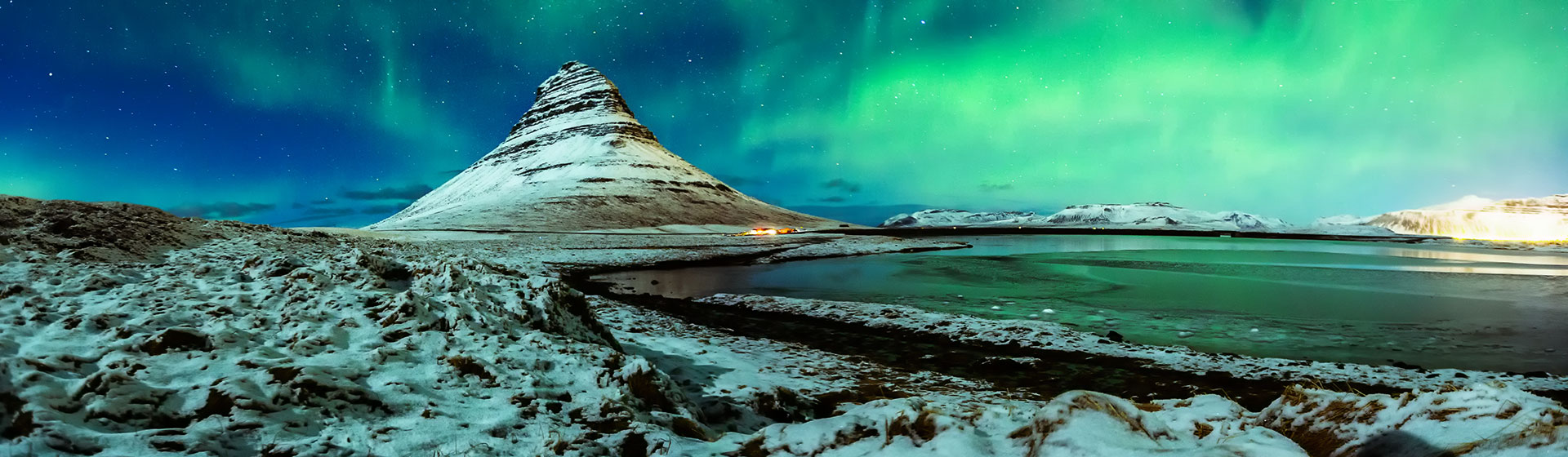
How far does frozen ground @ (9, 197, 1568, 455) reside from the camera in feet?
12.8

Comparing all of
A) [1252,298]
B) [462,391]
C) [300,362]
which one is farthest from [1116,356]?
[1252,298]

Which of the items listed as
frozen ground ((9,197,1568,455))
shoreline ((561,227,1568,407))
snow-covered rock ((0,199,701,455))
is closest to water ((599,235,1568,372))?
shoreline ((561,227,1568,407))

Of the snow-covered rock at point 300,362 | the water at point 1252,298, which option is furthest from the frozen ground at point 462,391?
the water at point 1252,298

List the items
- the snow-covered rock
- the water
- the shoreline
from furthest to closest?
the water, the shoreline, the snow-covered rock

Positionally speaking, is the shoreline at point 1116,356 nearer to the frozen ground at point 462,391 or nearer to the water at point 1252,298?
the water at point 1252,298

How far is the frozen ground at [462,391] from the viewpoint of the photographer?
3916mm

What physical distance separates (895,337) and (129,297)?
12.8 meters

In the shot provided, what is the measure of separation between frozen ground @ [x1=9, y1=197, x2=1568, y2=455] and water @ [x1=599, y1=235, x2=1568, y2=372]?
3.90 meters

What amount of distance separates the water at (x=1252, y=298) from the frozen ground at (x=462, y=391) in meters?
3.90

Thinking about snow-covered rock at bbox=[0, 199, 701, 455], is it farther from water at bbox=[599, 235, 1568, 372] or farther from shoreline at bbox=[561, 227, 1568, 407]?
water at bbox=[599, 235, 1568, 372]

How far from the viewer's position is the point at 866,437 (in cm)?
479

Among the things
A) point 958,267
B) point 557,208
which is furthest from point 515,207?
point 958,267

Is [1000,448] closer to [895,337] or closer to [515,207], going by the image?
[895,337]

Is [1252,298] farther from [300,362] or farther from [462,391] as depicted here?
[300,362]
